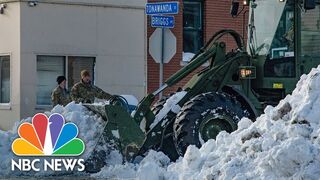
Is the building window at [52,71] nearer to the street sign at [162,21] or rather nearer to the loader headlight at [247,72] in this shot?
the street sign at [162,21]

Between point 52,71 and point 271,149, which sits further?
point 52,71

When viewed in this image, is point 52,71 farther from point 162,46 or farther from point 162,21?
point 162,21

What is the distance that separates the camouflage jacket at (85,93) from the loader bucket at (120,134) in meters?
2.60

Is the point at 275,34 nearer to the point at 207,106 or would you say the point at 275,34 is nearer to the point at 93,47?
the point at 207,106

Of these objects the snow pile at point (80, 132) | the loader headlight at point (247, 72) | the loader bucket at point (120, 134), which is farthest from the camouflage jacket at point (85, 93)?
the loader headlight at point (247, 72)

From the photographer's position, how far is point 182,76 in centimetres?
1269

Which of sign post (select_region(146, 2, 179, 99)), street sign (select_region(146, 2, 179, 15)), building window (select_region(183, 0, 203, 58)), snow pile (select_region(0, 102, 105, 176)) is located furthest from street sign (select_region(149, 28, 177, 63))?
building window (select_region(183, 0, 203, 58))

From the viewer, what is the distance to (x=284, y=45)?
40.9 feet

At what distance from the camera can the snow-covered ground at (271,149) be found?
7.56 meters

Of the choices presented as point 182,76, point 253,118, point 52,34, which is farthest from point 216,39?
point 52,34

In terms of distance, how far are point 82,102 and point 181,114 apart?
3.37m

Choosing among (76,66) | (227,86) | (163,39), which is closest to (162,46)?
(163,39)

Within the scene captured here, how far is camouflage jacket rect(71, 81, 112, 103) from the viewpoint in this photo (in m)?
14.4

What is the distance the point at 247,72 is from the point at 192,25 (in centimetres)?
992
